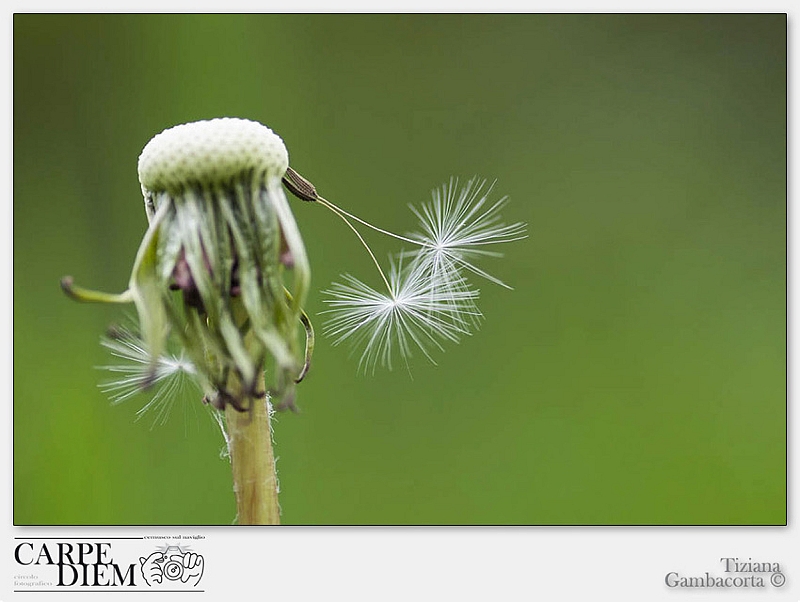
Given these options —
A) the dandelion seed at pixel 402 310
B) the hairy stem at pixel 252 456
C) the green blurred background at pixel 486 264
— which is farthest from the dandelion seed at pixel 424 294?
the hairy stem at pixel 252 456

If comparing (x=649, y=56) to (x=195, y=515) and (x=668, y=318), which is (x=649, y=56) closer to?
(x=668, y=318)
